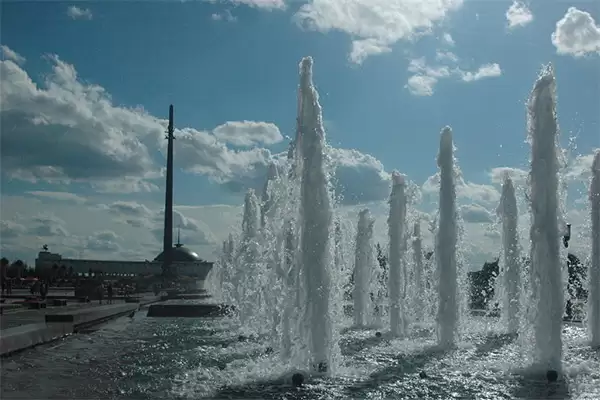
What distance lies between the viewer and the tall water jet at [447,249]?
16.9m

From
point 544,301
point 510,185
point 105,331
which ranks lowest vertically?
point 105,331

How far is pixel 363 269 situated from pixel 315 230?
12860mm

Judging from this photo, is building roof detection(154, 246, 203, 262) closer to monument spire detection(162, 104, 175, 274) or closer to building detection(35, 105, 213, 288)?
building detection(35, 105, 213, 288)

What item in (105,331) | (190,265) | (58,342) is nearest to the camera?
(58,342)

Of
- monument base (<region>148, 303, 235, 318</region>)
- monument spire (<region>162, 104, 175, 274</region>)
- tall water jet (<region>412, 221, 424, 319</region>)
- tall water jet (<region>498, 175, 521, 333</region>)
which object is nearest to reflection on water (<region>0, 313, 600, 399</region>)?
tall water jet (<region>498, 175, 521, 333</region>)

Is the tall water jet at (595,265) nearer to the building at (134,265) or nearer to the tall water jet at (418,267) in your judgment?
the tall water jet at (418,267)

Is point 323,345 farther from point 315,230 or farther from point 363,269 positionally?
point 363,269

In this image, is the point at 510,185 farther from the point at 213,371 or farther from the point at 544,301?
the point at 213,371

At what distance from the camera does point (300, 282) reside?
507 inches

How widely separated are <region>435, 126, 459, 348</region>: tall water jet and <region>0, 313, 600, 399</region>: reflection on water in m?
0.66

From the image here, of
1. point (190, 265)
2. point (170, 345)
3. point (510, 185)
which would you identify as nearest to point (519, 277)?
point (510, 185)

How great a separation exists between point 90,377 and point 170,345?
195 inches

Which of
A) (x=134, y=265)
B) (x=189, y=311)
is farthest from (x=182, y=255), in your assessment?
(x=189, y=311)

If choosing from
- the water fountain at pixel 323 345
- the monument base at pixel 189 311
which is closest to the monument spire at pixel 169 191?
the monument base at pixel 189 311
